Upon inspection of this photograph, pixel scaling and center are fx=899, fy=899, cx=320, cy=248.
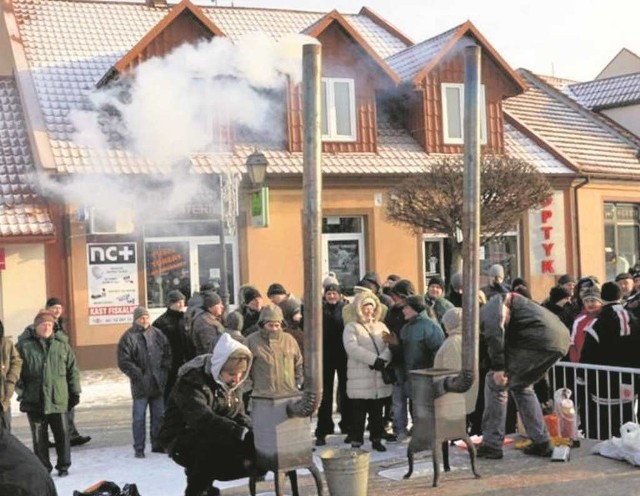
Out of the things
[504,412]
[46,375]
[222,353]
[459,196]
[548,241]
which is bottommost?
[504,412]

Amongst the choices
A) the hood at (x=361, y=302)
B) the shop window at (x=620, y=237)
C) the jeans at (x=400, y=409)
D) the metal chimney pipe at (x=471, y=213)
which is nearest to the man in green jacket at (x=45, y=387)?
the hood at (x=361, y=302)

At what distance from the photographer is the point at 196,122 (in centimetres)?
1698

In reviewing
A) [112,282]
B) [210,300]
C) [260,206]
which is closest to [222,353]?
[210,300]

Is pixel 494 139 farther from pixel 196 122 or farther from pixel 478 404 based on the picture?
pixel 478 404

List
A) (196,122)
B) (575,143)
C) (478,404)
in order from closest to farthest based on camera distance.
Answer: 1. (478,404)
2. (196,122)
3. (575,143)

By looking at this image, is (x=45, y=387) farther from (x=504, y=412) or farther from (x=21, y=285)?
(x=21, y=285)

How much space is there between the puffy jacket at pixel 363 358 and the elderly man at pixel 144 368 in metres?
1.94

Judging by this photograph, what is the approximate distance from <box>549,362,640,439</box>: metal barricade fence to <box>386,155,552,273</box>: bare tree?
7.07 m

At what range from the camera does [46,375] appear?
830 centimetres

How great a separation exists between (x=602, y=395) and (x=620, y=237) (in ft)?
46.4

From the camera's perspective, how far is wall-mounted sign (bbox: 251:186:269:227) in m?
15.0

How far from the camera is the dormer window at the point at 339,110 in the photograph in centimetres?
1859

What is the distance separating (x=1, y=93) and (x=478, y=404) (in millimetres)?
12634

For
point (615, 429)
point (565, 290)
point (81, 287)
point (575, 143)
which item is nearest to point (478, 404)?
point (615, 429)
